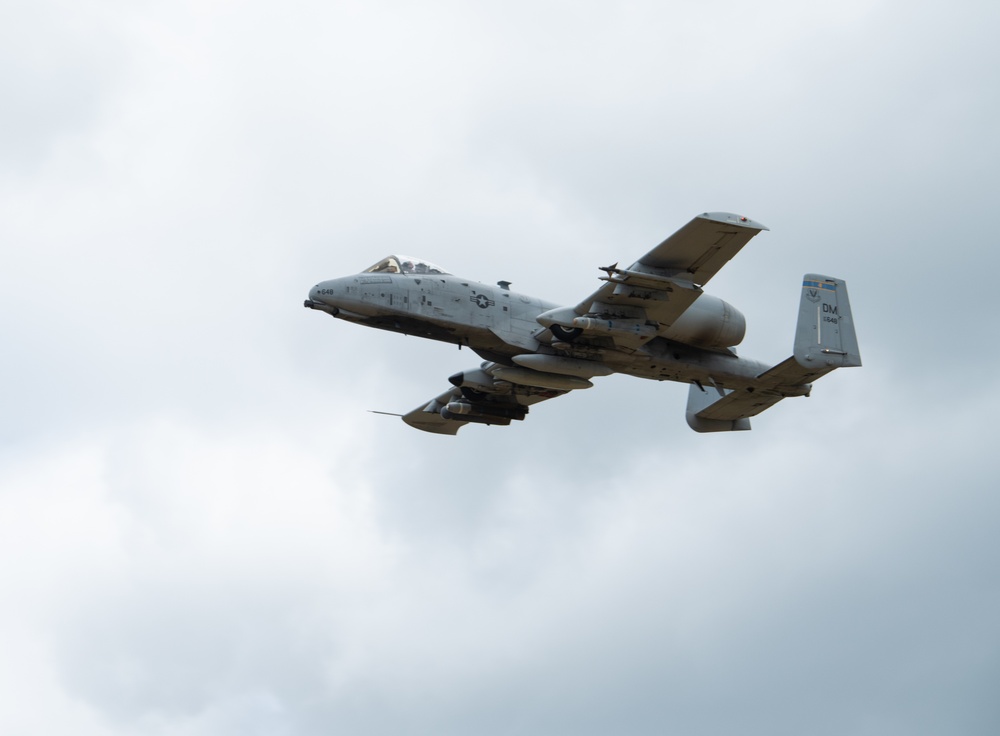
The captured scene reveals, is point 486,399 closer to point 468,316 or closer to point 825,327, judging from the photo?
point 468,316

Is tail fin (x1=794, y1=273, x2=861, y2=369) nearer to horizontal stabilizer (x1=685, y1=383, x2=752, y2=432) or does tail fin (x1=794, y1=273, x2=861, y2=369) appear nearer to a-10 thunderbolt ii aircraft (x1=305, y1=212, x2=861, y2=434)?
a-10 thunderbolt ii aircraft (x1=305, y1=212, x2=861, y2=434)

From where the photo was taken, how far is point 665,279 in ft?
124

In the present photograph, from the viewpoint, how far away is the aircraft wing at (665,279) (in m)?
36.7

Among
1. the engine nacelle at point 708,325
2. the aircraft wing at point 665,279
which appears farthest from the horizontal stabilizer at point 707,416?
the aircraft wing at point 665,279

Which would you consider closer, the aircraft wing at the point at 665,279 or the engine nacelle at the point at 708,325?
the aircraft wing at the point at 665,279

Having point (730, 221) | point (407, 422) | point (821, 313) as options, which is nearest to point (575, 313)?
point (730, 221)

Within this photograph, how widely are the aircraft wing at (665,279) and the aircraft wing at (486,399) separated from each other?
5.44 m

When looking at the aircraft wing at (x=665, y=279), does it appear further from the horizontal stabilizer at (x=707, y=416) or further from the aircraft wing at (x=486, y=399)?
the horizontal stabilizer at (x=707, y=416)

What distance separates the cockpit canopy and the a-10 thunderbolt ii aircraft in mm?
28

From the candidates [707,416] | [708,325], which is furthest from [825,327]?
[707,416]

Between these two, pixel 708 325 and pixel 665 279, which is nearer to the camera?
pixel 665 279

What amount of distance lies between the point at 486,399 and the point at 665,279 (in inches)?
400

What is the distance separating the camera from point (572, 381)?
41.5m

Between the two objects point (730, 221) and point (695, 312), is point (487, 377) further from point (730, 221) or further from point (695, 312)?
point (730, 221)
